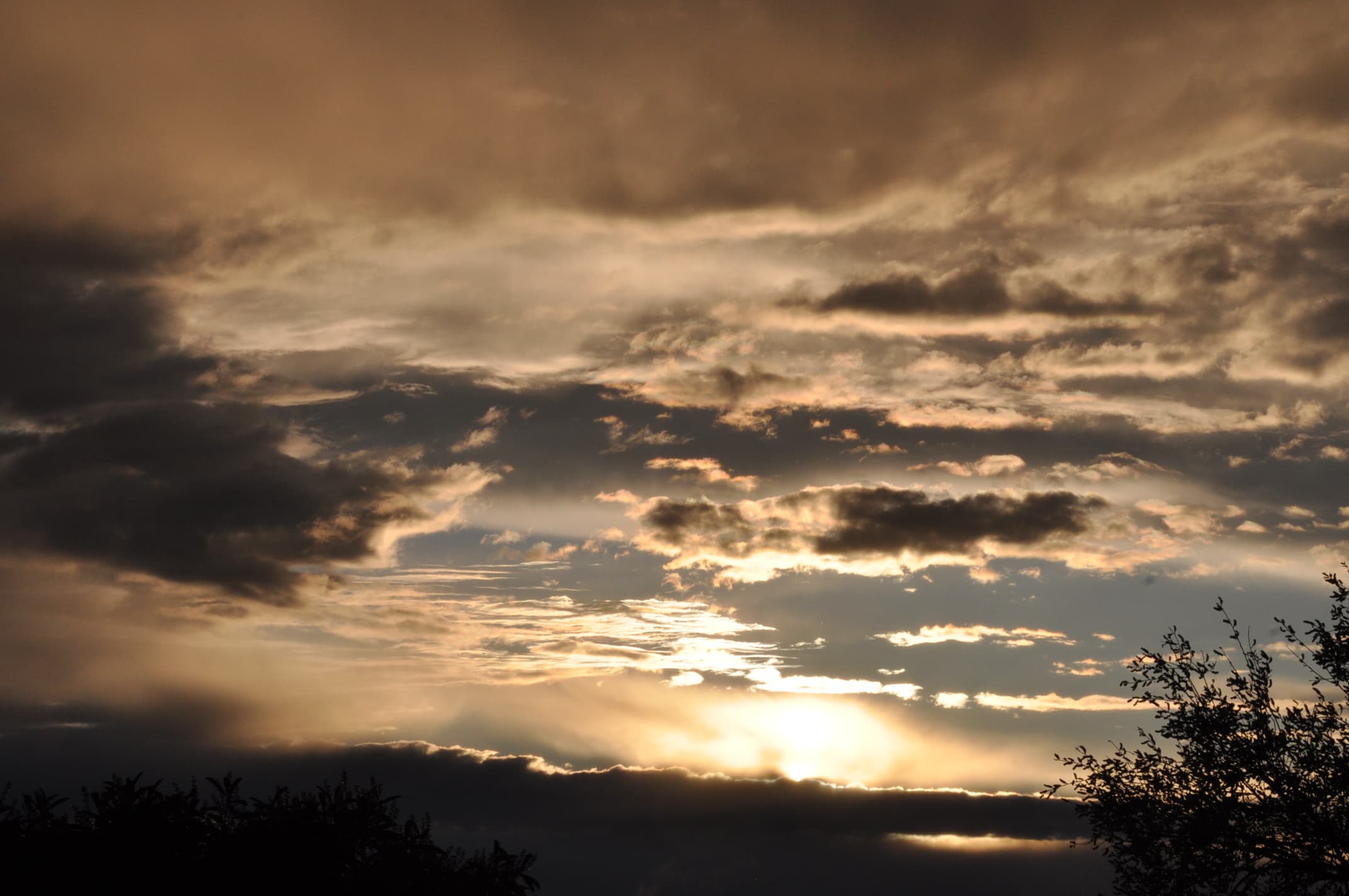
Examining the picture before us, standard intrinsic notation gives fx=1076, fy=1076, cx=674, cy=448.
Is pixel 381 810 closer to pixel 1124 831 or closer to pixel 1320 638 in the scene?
pixel 1124 831

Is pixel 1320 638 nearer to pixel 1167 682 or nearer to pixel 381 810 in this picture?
pixel 1167 682

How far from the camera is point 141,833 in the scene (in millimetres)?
41062

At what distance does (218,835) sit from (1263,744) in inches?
1465

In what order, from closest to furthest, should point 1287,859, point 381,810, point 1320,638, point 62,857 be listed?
point 1287,859 → point 1320,638 → point 62,857 → point 381,810

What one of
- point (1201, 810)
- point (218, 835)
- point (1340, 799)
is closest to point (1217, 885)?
point (1201, 810)

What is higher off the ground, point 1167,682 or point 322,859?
point 1167,682

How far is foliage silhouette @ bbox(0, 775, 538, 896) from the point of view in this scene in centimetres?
4006

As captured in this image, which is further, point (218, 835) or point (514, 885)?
point (514, 885)

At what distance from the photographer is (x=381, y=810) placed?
43125mm

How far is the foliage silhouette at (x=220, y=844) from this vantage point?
40062 mm

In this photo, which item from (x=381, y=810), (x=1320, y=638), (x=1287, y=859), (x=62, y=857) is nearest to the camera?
(x=1287, y=859)

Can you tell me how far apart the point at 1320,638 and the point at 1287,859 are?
22.0ft

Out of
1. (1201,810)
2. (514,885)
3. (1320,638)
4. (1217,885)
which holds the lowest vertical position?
(514,885)

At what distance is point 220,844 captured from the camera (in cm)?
4181
